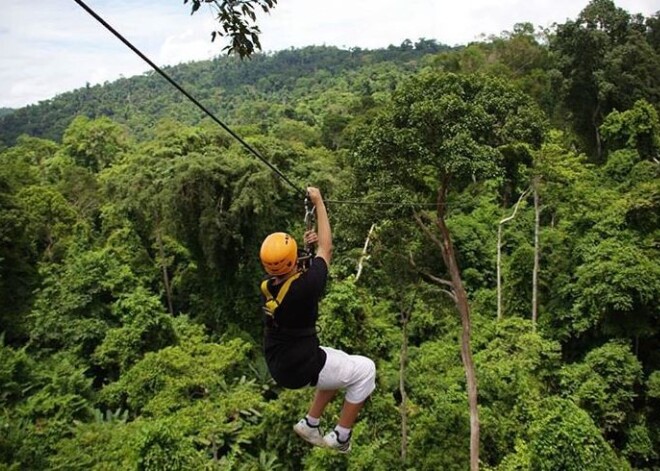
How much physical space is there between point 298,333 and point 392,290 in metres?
8.45

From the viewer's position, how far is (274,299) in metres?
2.55

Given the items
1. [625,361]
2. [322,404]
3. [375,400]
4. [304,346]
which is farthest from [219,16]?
[625,361]

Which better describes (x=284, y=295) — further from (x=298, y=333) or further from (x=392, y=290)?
(x=392, y=290)

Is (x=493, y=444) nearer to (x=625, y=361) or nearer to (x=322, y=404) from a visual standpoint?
(x=625, y=361)

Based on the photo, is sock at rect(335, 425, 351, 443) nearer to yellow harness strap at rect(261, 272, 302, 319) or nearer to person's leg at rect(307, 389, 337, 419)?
person's leg at rect(307, 389, 337, 419)

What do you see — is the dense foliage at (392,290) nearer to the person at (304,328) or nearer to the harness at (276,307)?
the person at (304,328)

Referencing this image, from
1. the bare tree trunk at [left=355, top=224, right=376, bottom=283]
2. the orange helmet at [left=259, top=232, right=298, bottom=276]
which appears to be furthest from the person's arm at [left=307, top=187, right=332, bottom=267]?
the bare tree trunk at [left=355, top=224, right=376, bottom=283]

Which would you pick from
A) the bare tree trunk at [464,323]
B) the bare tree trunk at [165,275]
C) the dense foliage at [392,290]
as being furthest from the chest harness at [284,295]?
the bare tree trunk at [165,275]

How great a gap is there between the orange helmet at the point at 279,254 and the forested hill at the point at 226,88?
51.9 m

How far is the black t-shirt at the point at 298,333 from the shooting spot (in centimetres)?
249

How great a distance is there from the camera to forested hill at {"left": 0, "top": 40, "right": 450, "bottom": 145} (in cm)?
7656

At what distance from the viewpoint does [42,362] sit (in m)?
13.5

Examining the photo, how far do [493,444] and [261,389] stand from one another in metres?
5.63

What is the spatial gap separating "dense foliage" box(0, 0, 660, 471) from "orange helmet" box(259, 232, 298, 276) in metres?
3.77
